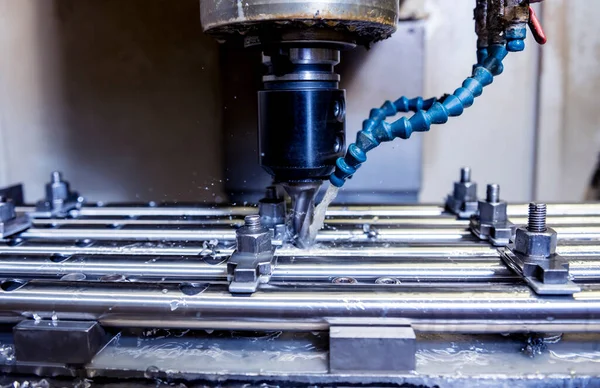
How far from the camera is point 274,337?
0.52 metres

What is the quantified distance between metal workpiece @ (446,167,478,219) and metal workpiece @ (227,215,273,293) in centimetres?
35

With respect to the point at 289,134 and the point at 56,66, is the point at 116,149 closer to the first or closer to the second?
the point at 56,66

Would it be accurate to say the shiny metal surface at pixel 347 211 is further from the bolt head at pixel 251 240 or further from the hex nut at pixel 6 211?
the bolt head at pixel 251 240

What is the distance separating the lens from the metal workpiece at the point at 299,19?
1.70 feet

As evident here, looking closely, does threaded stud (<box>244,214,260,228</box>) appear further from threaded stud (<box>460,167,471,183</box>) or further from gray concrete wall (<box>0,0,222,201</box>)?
gray concrete wall (<box>0,0,222,201</box>)

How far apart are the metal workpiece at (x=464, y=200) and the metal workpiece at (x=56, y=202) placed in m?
0.63

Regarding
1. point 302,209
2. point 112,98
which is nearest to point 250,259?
point 302,209

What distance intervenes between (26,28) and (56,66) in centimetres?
10

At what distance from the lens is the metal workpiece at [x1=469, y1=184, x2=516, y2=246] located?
2.14ft

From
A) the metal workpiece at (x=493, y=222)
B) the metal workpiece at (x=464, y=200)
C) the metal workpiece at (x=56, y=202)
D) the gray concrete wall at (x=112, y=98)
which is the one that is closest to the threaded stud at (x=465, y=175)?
the metal workpiece at (x=464, y=200)

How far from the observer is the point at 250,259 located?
55 cm

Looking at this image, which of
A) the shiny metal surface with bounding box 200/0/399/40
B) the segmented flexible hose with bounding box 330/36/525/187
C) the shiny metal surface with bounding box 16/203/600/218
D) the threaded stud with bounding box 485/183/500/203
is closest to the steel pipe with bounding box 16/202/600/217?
the shiny metal surface with bounding box 16/203/600/218

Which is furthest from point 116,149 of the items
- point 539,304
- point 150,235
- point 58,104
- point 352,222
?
point 539,304

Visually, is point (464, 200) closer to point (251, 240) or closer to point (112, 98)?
point (251, 240)
